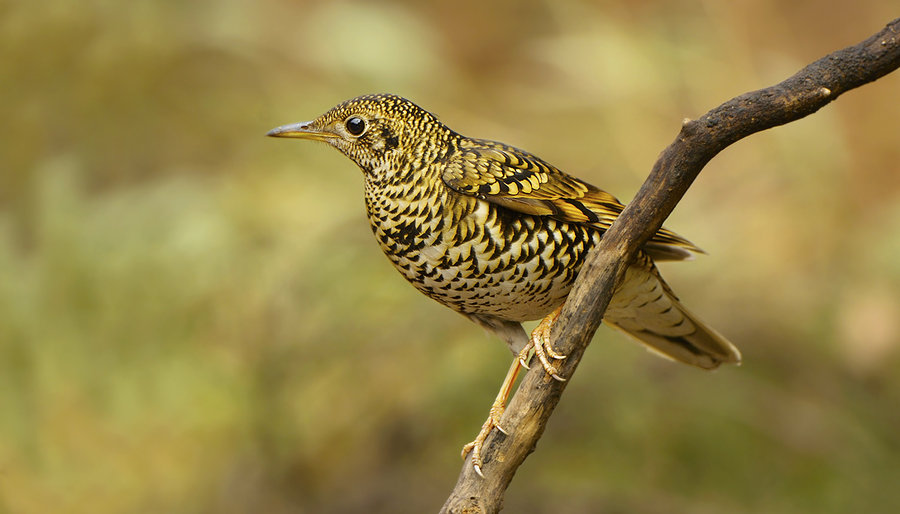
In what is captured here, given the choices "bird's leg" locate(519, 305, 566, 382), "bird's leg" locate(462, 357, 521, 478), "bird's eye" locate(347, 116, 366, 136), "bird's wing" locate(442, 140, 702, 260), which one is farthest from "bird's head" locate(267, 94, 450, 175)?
"bird's leg" locate(462, 357, 521, 478)

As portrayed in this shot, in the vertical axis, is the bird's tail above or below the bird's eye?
above

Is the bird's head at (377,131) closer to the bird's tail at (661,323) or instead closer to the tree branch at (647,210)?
the tree branch at (647,210)

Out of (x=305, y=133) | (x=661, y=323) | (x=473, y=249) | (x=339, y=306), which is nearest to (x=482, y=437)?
(x=473, y=249)

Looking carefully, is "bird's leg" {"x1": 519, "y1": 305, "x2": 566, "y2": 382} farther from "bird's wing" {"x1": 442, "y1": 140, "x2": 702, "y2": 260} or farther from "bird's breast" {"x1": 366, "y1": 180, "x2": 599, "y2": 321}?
"bird's wing" {"x1": 442, "y1": 140, "x2": 702, "y2": 260}

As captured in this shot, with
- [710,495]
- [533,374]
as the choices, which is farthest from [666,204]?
[710,495]

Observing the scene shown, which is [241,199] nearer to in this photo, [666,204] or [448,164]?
[448,164]

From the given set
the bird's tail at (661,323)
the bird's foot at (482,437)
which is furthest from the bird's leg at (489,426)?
the bird's tail at (661,323)
